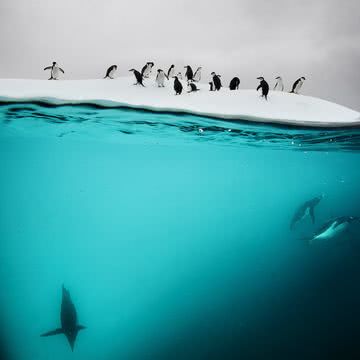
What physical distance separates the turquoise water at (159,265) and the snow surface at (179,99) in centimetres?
85

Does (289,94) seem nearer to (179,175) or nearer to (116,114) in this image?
(116,114)

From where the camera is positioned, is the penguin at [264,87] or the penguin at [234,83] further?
the penguin at [234,83]

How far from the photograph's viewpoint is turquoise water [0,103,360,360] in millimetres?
11281

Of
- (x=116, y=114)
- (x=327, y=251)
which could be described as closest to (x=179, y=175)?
(x=327, y=251)

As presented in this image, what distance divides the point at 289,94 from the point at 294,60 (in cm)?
86

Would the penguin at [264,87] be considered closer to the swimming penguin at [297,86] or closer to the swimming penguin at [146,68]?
the swimming penguin at [297,86]

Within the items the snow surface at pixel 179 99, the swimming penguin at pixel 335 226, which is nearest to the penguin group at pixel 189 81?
the snow surface at pixel 179 99

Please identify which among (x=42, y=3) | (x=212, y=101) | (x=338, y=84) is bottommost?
(x=212, y=101)

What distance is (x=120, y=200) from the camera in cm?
4450

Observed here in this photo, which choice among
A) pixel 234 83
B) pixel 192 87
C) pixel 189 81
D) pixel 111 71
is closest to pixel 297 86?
pixel 234 83

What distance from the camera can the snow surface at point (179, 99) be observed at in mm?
6754

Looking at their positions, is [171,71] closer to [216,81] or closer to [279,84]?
[216,81]

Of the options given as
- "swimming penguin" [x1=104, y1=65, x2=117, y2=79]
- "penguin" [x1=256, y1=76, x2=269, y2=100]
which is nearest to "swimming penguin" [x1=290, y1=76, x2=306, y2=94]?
"penguin" [x1=256, y1=76, x2=269, y2=100]

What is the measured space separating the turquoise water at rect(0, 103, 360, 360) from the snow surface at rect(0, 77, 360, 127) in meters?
0.85
